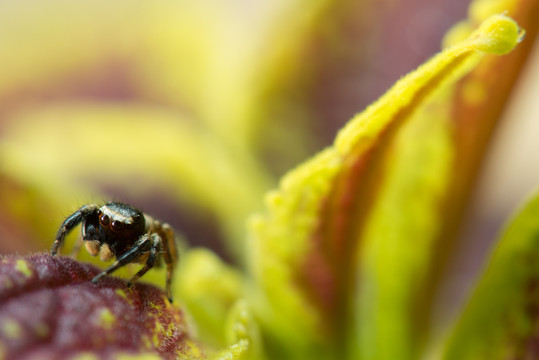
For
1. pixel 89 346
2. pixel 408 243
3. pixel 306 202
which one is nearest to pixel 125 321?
pixel 89 346

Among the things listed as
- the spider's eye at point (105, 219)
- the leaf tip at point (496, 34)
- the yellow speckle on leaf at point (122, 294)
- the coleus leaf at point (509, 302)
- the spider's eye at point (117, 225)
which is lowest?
the coleus leaf at point (509, 302)

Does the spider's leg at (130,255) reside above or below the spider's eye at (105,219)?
below

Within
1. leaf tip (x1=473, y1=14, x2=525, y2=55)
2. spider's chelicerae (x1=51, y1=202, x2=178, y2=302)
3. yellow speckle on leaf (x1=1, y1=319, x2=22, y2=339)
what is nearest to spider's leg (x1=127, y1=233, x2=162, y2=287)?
spider's chelicerae (x1=51, y1=202, x2=178, y2=302)

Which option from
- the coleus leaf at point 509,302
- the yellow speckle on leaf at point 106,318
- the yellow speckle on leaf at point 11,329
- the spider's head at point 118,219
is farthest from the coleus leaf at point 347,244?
the yellow speckle on leaf at point 11,329

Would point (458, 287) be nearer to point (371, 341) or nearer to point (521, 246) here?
point (371, 341)

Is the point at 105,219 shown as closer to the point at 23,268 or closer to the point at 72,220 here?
the point at 72,220

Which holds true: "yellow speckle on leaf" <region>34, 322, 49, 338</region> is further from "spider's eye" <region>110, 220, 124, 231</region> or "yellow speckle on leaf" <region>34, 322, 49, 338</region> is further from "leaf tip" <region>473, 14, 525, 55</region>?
"leaf tip" <region>473, 14, 525, 55</region>

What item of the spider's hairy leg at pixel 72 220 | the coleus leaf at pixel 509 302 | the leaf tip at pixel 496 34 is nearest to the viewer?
the leaf tip at pixel 496 34

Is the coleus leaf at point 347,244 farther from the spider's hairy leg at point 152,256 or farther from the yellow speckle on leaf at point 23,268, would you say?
the yellow speckle on leaf at point 23,268
